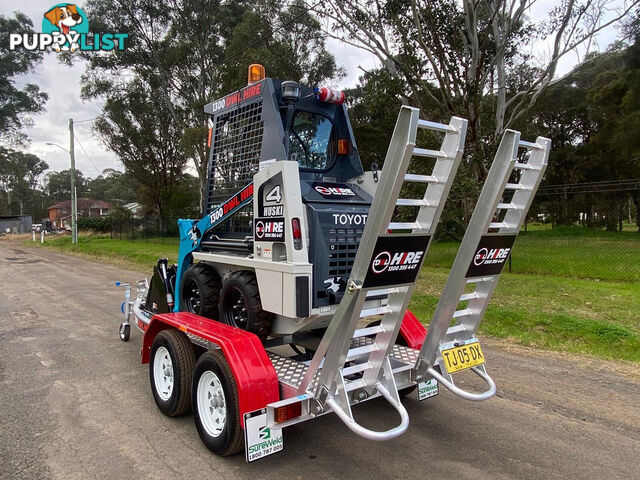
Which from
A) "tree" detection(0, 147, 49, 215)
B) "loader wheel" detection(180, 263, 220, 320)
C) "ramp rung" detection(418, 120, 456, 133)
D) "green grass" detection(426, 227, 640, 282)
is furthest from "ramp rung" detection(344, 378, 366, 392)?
"tree" detection(0, 147, 49, 215)

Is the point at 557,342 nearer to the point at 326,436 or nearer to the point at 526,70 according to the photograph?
the point at 326,436

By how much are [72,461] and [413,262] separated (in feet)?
9.35

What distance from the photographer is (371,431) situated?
285 cm

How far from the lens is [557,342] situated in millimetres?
6371

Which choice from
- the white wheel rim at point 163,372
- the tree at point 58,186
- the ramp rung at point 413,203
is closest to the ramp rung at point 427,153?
the ramp rung at point 413,203

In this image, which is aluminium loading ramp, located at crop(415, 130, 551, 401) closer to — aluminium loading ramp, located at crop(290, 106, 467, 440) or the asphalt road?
aluminium loading ramp, located at crop(290, 106, 467, 440)

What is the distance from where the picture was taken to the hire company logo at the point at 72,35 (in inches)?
877

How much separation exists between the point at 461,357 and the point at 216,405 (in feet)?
6.20

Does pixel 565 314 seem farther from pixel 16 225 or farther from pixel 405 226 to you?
pixel 16 225

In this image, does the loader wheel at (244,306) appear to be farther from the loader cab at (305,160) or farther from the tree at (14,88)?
the tree at (14,88)

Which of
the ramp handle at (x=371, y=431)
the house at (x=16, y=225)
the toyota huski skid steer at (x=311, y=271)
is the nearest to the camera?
the ramp handle at (x=371, y=431)

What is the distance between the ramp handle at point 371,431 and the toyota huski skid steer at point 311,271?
1 cm

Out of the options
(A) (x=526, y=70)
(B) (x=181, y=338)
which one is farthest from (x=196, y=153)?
(B) (x=181, y=338)

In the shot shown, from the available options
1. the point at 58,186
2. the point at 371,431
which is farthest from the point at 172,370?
the point at 58,186
